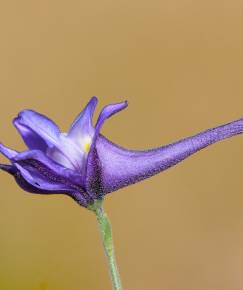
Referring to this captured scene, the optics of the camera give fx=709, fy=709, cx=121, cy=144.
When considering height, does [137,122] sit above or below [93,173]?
above

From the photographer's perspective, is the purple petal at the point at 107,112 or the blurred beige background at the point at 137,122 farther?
the blurred beige background at the point at 137,122

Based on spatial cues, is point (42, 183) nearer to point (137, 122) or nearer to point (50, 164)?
point (50, 164)

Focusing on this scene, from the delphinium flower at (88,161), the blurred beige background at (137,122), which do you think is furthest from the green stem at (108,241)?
the blurred beige background at (137,122)

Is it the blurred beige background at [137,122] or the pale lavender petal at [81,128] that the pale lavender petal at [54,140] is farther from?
the blurred beige background at [137,122]

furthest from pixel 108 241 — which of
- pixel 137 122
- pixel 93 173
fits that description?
pixel 137 122

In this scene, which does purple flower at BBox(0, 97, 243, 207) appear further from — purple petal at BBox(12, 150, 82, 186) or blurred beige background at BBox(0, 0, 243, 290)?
blurred beige background at BBox(0, 0, 243, 290)

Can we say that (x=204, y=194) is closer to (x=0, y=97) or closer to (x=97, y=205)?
(x=0, y=97)

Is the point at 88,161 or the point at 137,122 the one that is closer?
the point at 88,161
